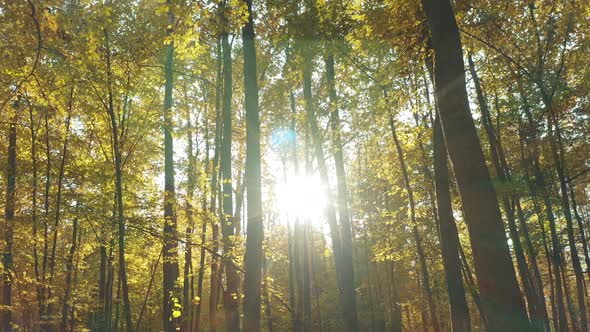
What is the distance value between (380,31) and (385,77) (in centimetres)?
229

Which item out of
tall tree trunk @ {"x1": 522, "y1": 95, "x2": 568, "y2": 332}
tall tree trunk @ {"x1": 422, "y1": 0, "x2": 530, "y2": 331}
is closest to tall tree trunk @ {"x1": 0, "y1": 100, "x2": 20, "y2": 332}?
tall tree trunk @ {"x1": 422, "y1": 0, "x2": 530, "y2": 331}

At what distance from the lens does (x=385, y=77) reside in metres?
7.36

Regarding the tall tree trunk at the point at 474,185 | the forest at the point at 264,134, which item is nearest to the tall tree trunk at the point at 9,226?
the forest at the point at 264,134

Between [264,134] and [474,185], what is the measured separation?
44.7ft

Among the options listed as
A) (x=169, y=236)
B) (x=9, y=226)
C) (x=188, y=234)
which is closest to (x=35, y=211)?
(x=9, y=226)

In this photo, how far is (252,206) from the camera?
5.62 m

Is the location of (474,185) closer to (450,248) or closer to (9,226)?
(450,248)

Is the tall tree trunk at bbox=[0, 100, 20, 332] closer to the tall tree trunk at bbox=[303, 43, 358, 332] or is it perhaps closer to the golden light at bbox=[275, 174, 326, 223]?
the tall tree trunk at bbox=[303, 43, 358, 332]

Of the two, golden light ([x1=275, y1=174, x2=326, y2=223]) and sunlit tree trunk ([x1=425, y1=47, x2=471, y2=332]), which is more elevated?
golden light ([x1=275, y1=174, x2=326, y2=223])

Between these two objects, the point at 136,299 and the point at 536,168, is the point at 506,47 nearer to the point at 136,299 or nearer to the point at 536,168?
the point at 536,168

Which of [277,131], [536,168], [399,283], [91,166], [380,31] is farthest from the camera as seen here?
[399,283]

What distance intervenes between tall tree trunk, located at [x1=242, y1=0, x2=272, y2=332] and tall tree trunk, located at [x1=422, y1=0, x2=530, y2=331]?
2931 millimetres

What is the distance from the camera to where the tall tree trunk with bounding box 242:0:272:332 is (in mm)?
5359

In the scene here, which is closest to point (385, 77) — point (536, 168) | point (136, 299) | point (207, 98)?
point (536, 168)
